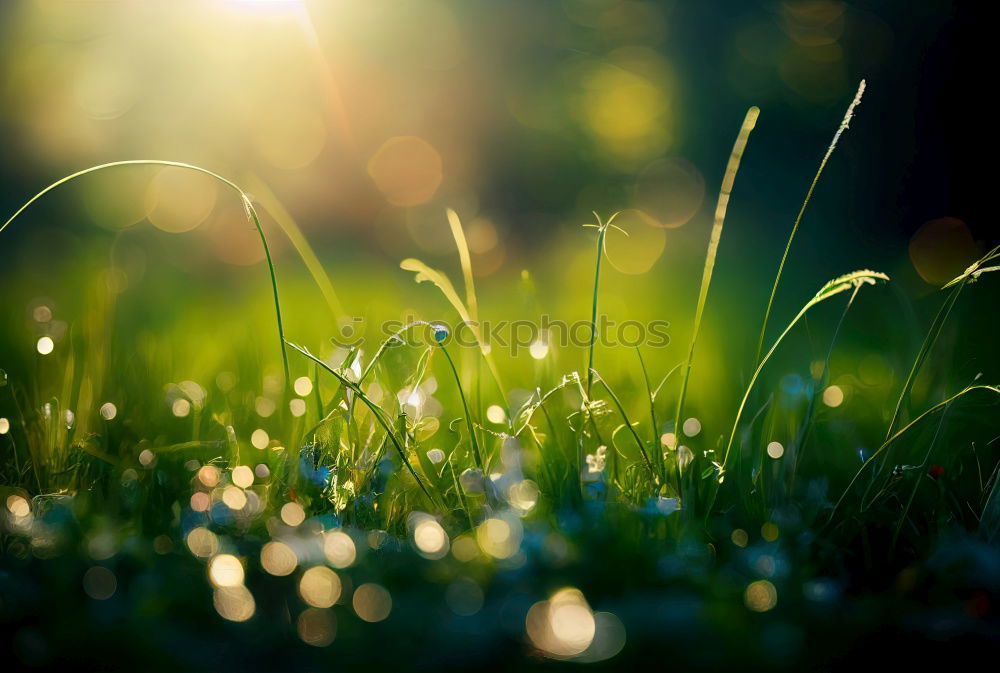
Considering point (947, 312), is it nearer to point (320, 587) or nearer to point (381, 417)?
point (381, 417)

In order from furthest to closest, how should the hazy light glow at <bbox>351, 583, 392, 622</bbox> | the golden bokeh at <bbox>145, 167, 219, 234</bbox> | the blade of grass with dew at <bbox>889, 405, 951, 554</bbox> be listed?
the golden bokeh at <bbox>145, 167, 219, 234</bbox>
the blade of grass with dew at <bbox>889, 405, 951, 554</bbox>
the hazy light glow at <bbox>351, 583, 392, 622</bbox>

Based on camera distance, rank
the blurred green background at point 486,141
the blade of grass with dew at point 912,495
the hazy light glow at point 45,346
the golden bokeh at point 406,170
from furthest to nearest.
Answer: the golden bokeh at point 406,170 < the blurred green background at point 486,141 < the hazy light glow at point 45,346 < the blade of grass with dew at point 912,495

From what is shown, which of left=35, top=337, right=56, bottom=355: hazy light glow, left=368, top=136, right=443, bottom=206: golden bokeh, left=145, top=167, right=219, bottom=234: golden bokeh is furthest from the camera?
left=368, top=136, right=443, bottom=206: golden bokeh

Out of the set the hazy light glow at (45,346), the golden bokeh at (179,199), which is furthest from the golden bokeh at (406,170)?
the hazy light glow at (45,346)

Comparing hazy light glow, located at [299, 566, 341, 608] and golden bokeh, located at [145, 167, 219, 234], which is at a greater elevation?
golden bokeh, located at [145, 167, 219, 234]

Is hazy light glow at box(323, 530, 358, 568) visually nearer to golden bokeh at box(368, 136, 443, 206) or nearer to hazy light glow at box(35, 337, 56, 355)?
hazy light glow at box(35, 337, 56, 355)

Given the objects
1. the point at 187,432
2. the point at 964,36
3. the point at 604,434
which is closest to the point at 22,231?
the point at 187,432

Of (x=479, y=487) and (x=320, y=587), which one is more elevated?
(x=479, y=487)

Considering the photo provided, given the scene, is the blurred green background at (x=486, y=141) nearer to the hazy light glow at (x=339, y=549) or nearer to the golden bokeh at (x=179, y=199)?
the golden bokeh at (x=179, y=199)

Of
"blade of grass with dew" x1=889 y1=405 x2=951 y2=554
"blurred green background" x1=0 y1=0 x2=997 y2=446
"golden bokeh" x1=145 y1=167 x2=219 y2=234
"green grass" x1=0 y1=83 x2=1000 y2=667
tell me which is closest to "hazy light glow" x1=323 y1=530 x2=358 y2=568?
"green grass" x1=0 y1=83 x2=1000 y2=667

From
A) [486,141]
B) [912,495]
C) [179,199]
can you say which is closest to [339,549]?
[912,495]

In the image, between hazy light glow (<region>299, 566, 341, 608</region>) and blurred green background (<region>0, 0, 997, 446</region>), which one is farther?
blurred green background (<region>0, 0, 997, 446</region>)

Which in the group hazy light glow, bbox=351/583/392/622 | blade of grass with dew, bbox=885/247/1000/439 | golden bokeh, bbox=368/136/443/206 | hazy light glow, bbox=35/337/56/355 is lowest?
hazy light glow, bbox=351/583/392/622
